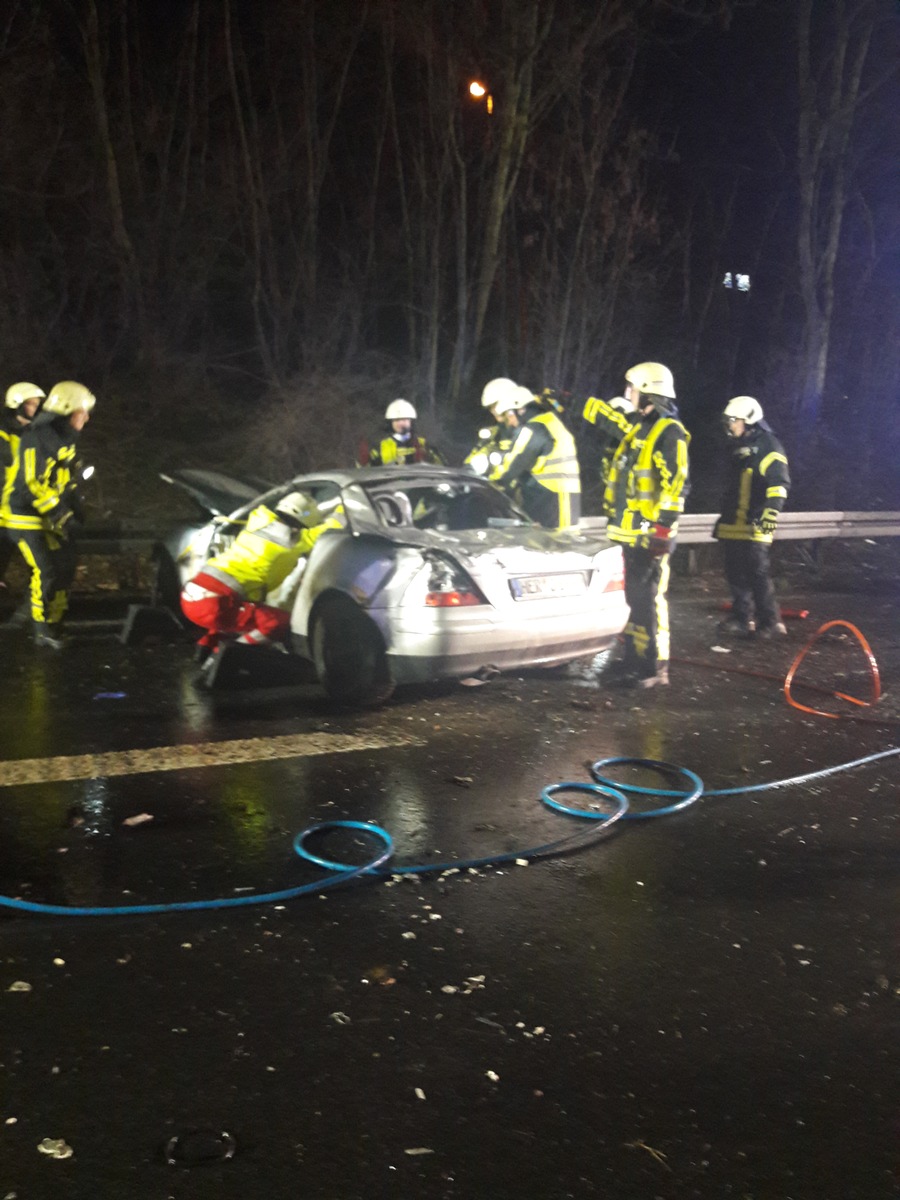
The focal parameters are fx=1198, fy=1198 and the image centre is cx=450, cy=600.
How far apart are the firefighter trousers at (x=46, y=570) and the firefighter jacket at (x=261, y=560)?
194 centimetres

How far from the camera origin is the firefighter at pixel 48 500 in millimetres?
9188

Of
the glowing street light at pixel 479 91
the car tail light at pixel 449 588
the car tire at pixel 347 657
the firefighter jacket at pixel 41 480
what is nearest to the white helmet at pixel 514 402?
the car tail light at pixel 449 588

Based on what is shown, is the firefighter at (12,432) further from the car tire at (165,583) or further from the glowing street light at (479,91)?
the glowing street light at (479,91)

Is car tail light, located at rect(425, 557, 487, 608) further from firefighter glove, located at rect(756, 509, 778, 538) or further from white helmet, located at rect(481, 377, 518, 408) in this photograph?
firefighter glove, located at rect(756, 509, 778, 538)

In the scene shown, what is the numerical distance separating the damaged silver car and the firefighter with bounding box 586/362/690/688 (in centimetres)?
52

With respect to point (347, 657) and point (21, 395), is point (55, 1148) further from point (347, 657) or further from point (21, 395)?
point (21, 395)

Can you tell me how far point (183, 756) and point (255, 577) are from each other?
5.75ft

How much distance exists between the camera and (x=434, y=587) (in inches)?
281

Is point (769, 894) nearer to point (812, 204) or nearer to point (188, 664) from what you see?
point (188, 664)

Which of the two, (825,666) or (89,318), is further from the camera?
(89,318)

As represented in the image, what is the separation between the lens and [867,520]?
51.2 ft

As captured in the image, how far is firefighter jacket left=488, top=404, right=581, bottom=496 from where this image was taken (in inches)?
365

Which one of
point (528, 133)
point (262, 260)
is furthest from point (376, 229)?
point (528, 133)

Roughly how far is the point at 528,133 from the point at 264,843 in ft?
53.2
